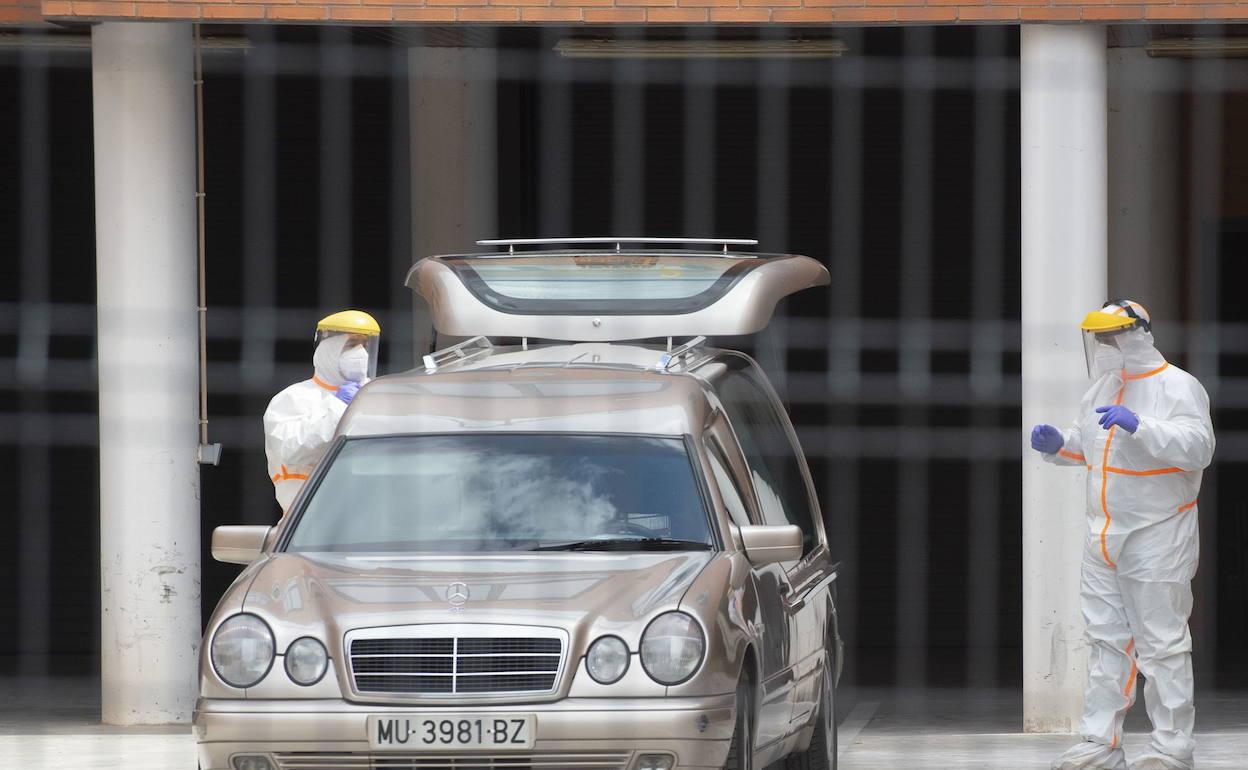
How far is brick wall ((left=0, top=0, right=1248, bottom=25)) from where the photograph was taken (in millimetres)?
9312

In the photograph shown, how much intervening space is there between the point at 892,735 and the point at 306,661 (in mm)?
4904

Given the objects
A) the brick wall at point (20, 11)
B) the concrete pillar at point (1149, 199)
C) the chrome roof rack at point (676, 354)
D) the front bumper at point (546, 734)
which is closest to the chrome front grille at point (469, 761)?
the front bumper at point (546, 734)

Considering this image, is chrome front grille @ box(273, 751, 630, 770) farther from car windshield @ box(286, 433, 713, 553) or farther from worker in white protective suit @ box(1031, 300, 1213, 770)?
worker in white protective suit @ box(1031, 300, 1213, 770)

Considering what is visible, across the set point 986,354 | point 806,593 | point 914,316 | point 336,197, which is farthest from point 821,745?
point 336,197

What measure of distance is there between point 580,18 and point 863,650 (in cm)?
669

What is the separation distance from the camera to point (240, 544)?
254 inches

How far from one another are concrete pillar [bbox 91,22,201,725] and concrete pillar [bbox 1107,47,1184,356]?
5.93 m

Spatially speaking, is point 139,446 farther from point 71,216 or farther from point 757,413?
point 71,216

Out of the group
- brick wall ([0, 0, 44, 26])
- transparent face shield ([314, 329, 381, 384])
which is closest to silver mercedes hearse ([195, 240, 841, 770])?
transparent face shield ([314, 329, 381, 384])

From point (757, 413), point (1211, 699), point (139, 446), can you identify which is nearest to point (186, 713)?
point (139, 446)

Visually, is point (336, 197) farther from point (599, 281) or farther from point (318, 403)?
point (599, 281)

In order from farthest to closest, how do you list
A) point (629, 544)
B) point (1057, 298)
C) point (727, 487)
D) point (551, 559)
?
point (1057, 298)
point (727, 487)
point (629, 544)
point (551, 559)

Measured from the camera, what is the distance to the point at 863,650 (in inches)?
581

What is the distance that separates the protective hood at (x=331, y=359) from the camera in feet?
27.1
